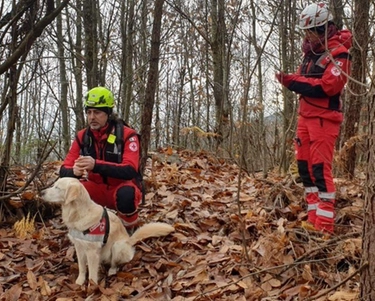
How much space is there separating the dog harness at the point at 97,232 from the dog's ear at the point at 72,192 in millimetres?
320

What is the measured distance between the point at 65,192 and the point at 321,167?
7.92ft

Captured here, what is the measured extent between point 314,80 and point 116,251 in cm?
252

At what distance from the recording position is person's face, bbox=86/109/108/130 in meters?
4.47

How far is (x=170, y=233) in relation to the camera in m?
4.75

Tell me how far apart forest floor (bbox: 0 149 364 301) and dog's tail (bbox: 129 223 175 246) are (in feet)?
0.50

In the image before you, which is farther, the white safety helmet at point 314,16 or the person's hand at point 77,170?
the person's hand at point 77,170

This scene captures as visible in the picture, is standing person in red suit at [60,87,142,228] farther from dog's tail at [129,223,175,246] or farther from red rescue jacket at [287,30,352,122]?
red rescue jacket at [287,30,352,122]

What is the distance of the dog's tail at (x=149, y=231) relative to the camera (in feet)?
14.4

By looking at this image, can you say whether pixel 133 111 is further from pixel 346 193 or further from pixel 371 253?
pixel 371 253

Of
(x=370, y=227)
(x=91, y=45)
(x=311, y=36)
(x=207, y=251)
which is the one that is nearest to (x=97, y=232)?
(x=207, y=251)

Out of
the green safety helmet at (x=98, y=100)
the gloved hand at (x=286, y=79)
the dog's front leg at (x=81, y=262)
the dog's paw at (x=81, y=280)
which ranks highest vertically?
the gloved hand at (x=286, y=79)

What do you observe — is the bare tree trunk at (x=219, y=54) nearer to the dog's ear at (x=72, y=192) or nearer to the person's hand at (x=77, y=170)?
the person's hand at (x=77, y=170)

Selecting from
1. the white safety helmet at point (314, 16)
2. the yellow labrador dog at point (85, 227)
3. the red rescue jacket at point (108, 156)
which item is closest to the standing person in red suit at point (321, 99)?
the white safety helmet at point (314, 16)

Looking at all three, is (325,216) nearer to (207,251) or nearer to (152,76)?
(207,251)
